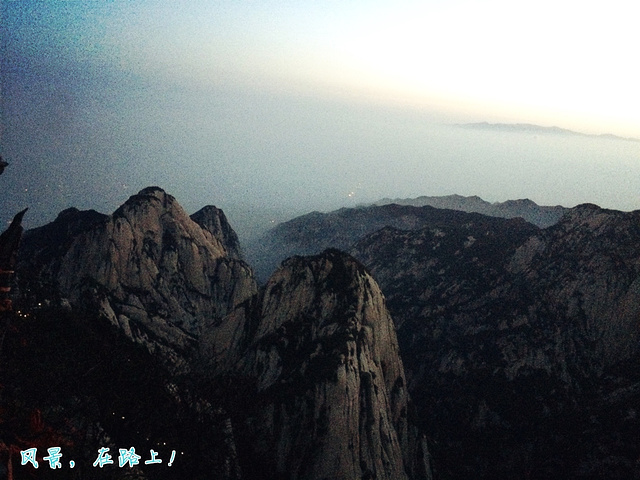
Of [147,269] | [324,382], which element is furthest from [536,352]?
[147,269]

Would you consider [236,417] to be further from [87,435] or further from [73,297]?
[73,297]

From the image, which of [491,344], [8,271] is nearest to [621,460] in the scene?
[491,344]

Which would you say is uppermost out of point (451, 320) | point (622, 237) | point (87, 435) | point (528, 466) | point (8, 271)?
point (8, 271)

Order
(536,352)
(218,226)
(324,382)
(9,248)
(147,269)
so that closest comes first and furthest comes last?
(9,248) < (324,382) < (536,352) < (147,269) < (218,226)

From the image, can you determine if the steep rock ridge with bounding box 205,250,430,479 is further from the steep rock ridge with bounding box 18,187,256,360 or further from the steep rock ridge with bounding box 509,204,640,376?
the steep rock ridge with bounding box 509,204,640,376

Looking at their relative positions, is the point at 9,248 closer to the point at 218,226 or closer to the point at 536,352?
the point at 536,352

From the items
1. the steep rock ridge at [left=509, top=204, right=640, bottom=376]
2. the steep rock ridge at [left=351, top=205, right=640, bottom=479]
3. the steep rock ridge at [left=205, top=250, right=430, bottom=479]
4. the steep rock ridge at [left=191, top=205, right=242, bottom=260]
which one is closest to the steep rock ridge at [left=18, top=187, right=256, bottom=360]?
the steep rock ridge at [left=205, top=250, right=430, bottom=479]
